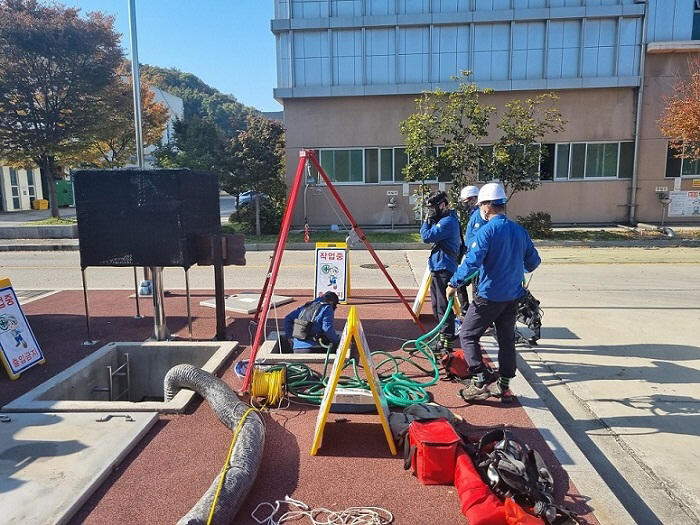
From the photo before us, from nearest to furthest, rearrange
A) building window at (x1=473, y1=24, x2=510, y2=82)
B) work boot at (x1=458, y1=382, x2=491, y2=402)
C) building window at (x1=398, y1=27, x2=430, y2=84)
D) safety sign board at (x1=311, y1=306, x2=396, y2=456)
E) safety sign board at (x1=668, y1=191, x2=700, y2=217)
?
1. safety sign board at (x1=311, y1=306, x2=396, y2=456)
2. work boot at (x1=458, y1=382, x2=491, y2=402)
3. building window at (x1=473, y1=24, x2=510, y2=82)
4. building window at (x1=398, y1=27, x2=430, y2=84)
5. safety sign board at (x1=668, y1=191, x2=700, y2=217)

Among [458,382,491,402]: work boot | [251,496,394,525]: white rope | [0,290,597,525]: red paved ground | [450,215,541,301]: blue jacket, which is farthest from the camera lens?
[458,382,491,402]: work boot

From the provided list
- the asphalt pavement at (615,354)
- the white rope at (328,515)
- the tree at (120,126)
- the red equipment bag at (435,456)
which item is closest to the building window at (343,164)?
the asphalt pavement at (615,354)

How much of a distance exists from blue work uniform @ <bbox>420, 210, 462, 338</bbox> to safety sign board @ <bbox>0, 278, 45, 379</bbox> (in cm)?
488

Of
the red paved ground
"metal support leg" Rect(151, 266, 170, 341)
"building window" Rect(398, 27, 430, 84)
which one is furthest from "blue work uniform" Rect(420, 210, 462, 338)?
"building window" Rect(398, 27, 430, 84)

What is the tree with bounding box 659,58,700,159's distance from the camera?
57.6 ft

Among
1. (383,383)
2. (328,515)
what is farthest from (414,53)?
(328,515)

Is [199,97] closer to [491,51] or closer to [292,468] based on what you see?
[491,51]

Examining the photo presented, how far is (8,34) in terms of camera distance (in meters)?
19.8

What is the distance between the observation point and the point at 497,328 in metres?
5.33

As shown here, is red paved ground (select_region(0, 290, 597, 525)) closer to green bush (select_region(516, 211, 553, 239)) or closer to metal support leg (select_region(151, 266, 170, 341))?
metal support leg (select_region(151, 266, 170, 341))

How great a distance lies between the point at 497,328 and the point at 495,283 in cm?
50

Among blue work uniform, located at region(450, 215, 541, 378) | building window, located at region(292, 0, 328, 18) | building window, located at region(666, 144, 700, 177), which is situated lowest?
blue work uniform, located at region(450, 215, 541, 378)

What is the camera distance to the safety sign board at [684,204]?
22.0 m

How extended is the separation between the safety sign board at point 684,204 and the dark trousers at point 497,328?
20.5 metres
